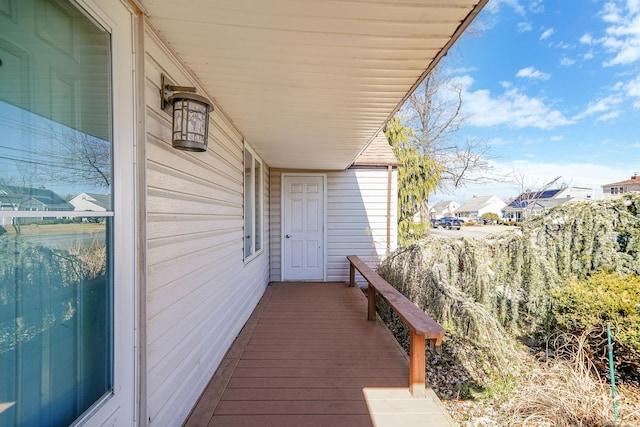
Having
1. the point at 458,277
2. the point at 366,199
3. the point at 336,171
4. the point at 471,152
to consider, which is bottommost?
the point at 458,277

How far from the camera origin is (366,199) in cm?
566

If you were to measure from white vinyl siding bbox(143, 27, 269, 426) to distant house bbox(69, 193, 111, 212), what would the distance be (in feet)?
0.86

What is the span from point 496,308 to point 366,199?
2.93 m

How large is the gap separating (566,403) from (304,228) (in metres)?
4.28

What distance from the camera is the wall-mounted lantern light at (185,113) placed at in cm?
149

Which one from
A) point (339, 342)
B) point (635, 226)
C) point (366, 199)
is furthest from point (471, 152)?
point (339, 342)

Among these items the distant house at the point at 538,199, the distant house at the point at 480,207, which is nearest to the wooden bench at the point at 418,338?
the distant house at the point at 538,199

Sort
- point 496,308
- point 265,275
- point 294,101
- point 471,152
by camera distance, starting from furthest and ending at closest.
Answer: point 471,152 → point 265,275 → point 496,308 → point 294,101

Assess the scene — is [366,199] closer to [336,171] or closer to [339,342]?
[336,171]

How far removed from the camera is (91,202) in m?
1.02

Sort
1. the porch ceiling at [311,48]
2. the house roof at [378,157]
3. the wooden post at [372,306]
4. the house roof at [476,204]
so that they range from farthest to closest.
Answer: the house roof at [476,204] < the house roof at [378,157] < the wooden post at [372,306] < the porch ceiling at [311,48]

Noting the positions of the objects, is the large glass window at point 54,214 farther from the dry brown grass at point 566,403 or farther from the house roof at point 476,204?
the house roof at point 476,204

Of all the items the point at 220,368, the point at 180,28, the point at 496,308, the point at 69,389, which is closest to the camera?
the point at 69,389

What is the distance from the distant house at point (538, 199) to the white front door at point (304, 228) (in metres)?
7.48
